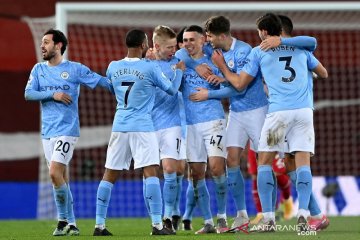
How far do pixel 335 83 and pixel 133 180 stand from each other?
450 centimetres

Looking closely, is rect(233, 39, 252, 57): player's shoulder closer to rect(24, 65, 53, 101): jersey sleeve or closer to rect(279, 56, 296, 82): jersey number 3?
rect(279, 56, 296, 82): jersey number 3

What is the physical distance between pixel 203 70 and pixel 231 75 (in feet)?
1.24

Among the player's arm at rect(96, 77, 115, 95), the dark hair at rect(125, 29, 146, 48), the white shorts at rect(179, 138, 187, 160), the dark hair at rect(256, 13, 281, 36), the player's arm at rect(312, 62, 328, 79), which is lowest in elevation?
the white shorts at rect(179, 138, 187, 160)

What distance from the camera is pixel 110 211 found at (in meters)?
17.4

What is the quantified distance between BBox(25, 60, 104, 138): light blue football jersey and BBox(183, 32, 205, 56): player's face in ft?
3.14

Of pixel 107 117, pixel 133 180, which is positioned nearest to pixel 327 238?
pixel 133 180

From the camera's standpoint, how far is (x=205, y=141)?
34.3 feet

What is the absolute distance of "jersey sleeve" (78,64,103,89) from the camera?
10.4m

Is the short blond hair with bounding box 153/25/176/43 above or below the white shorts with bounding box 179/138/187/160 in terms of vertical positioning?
above

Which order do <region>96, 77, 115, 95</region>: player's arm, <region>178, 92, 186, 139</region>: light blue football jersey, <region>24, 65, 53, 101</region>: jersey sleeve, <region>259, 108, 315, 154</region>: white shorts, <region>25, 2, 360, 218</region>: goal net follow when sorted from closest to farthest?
<region>259, 108, 315, 154</region>: white shorts
<region>96, 77, 115, 95</region>: player's arm
<region>24, 65, 53, 101</region>: jersey sleeve
<region>178, 92, 186, 139</region>: light blue football jersey
<region>25, 2, 360, 218</region>: goal net

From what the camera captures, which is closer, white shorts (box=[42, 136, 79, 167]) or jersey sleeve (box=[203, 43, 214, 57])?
white shorts (box=[42, 136, 79, 167])

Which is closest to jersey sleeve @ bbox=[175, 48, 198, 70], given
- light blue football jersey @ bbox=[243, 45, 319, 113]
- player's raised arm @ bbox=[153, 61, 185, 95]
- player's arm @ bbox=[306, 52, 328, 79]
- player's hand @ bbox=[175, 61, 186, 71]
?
player's hand @ bbox=[175, 61, 186, 71]

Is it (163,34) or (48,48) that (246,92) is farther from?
(48,48)

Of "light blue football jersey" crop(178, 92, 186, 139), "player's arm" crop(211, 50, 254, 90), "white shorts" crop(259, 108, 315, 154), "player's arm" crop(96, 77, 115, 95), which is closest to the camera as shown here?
"white shorts" crop(259, 108, 315, 154)
